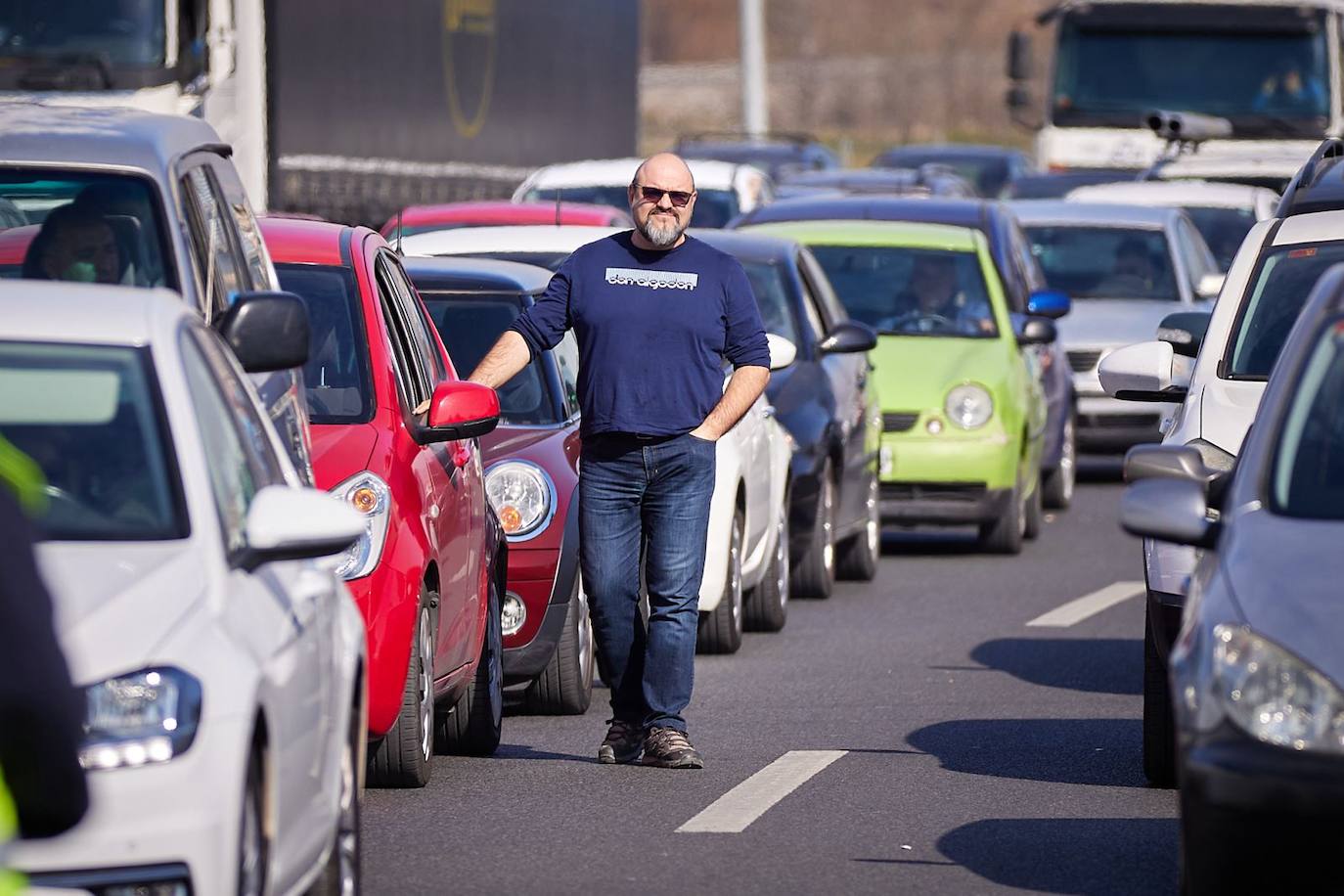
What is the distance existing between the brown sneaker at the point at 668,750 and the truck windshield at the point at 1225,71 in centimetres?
2171

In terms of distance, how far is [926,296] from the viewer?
16859mm

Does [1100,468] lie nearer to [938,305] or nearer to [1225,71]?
[938,305]

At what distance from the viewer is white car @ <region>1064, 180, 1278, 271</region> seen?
81.5 ft

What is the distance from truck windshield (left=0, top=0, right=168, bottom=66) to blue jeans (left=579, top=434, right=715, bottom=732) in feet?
23.6

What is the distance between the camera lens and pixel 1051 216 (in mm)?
22016

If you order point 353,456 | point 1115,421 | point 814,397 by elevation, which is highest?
point 353,456

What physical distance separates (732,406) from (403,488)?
120cm

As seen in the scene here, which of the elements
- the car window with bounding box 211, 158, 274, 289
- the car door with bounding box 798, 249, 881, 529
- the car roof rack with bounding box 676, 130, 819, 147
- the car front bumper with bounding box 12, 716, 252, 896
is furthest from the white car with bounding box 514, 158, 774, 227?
the car front bumper with bounding box 12, 716, 252, 896

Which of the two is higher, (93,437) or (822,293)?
(93,437)

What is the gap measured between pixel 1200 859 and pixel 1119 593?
905 cm

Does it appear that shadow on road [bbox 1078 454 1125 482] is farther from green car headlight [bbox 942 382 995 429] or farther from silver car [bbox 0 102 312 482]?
silver car [bbox 0 102 312 482]

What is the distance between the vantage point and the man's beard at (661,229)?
933 centimetres

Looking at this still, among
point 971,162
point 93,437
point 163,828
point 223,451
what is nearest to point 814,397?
point 223,451

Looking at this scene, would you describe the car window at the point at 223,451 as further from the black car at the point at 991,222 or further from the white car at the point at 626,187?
the white car at the point at 626,187
